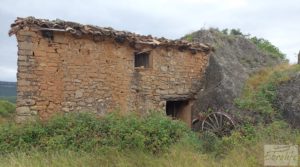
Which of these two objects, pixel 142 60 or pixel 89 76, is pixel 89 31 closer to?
pixel 89 76

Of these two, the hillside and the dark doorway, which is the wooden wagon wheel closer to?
the hillside

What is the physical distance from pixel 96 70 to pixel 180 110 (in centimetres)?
409

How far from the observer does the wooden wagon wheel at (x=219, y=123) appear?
917cm

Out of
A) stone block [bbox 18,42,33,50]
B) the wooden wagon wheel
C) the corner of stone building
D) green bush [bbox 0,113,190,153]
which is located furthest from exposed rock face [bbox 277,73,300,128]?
stone block [bbox 18,42,33,50]

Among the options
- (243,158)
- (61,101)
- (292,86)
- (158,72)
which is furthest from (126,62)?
(292,86)

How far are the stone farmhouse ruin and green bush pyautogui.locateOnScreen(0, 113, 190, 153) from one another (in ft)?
1.66

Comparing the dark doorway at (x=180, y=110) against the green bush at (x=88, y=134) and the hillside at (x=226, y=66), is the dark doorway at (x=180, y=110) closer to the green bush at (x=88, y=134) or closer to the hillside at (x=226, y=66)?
the hillside at (x=226, y=66)

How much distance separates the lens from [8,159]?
573 cm

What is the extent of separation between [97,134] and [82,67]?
1.95 meters

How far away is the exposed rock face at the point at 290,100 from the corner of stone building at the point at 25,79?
6.87 meters

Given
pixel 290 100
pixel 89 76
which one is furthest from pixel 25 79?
pixel 290 100

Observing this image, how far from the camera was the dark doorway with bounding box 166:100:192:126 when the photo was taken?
10.9 m

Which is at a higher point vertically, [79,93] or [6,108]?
[79,93]

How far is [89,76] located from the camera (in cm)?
817
